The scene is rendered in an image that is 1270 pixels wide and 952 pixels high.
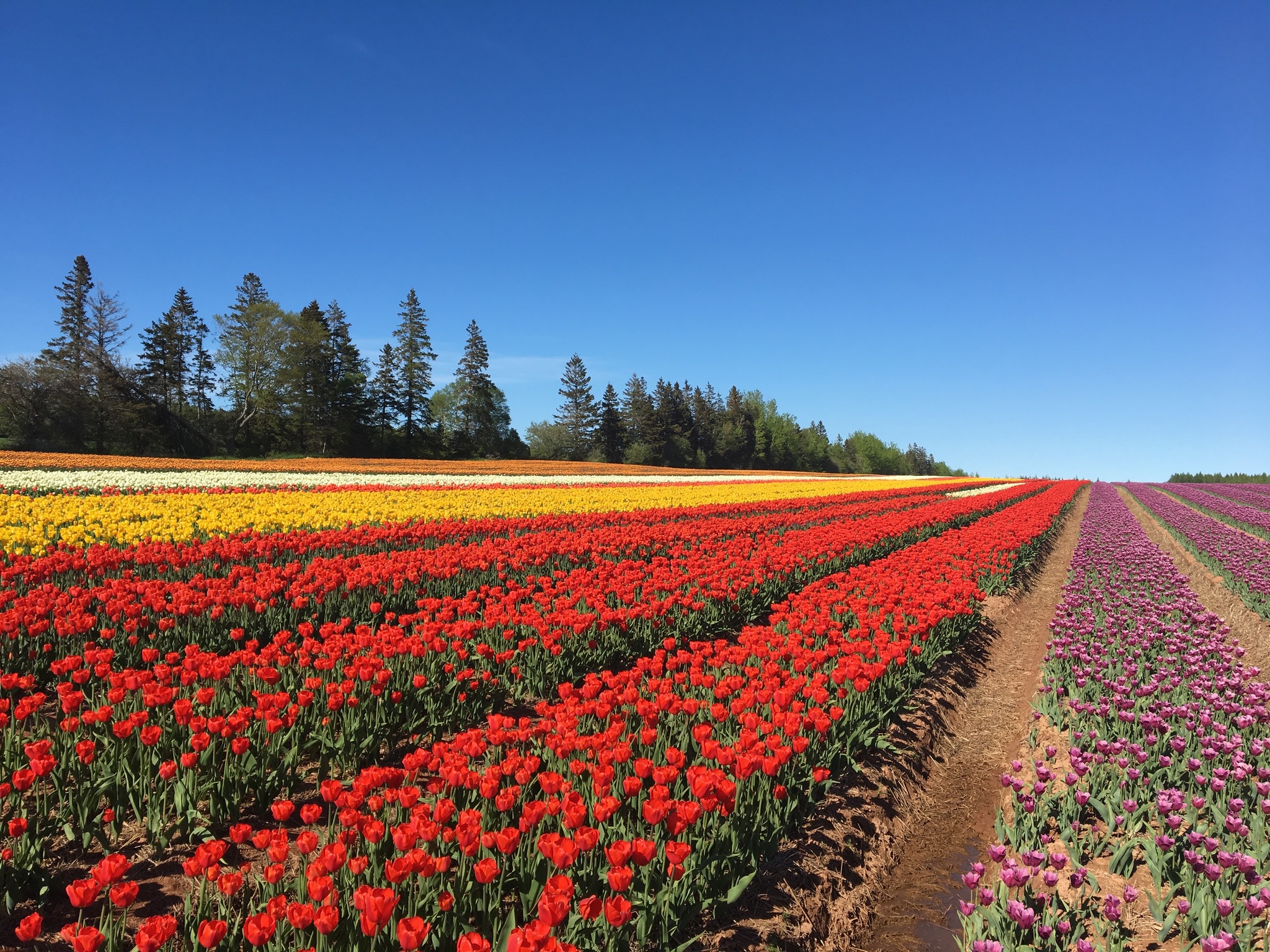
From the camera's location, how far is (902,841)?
14.9 feet

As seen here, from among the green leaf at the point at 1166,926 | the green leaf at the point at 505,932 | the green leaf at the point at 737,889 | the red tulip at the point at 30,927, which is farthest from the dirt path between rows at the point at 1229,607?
the red tulip at the point at 30,927

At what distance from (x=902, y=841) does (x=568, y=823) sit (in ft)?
9.70

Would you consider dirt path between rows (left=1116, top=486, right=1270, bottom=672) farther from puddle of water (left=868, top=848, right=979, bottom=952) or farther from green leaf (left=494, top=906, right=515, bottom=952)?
green leaf (left=494, top=906, right=515, bottom=952)

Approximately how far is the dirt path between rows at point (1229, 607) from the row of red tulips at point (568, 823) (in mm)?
6942

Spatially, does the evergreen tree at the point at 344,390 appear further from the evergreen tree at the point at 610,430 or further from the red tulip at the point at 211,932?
the red tulip at the point at 211,932

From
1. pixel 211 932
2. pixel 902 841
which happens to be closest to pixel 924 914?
pixel 902 841

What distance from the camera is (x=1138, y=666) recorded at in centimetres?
684

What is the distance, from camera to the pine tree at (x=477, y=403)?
236 ft

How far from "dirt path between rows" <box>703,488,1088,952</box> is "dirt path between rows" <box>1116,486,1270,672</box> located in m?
3.92

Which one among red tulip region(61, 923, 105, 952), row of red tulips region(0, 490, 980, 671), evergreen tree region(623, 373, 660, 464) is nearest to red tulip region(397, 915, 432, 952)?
red tulip region(61, 923, 105, 952)

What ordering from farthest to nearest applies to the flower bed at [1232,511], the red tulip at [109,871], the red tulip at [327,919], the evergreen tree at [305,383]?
1. the evergreen tree at [305,383]
2. the flower bed at [1232,511]
3. the red tulip at [109,871]
4. the red tulip at [327,919]

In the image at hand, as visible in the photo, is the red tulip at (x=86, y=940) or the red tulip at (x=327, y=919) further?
the red tulip at (x=327, y=919)

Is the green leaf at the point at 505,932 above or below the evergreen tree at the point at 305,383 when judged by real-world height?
below

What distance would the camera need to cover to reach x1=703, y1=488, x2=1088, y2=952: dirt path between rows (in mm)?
3545
